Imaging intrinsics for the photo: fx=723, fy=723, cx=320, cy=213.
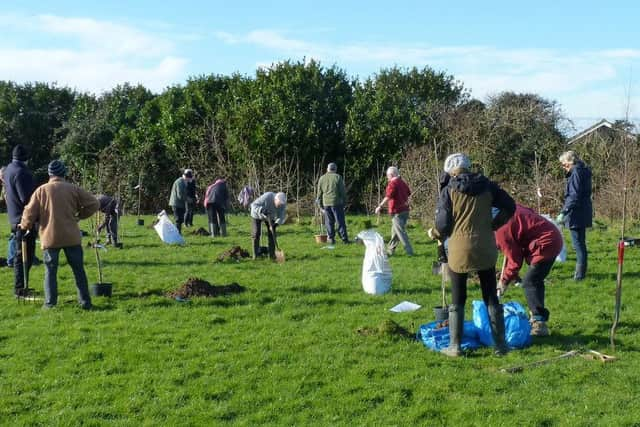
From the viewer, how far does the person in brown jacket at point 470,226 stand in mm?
6293

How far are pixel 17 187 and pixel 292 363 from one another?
18.4 ft

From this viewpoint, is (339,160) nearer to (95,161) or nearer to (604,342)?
(95,161)

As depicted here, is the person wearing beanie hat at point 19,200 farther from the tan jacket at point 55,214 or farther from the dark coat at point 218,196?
the dark coat at point 218,196

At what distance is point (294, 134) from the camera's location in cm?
2784

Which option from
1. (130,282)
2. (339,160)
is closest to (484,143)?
(339,160)

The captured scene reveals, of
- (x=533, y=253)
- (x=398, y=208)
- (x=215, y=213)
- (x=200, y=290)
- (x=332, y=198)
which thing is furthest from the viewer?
(x=215, y=213)

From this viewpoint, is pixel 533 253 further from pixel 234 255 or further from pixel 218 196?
pixel 218 196

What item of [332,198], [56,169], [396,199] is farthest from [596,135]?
[56,169]

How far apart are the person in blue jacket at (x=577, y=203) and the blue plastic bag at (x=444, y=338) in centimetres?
365

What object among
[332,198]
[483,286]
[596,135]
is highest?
[596,135]

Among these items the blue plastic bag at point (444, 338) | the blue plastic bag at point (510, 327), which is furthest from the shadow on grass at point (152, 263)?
the blue plastic bag at point (510, 327)

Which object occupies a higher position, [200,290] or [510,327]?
[200,290]

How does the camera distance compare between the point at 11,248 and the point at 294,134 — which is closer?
the point at 11,248

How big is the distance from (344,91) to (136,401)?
986 inches
